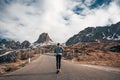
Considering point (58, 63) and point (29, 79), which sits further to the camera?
point (58, 63)

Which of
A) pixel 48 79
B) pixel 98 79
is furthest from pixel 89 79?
pixel 48 79

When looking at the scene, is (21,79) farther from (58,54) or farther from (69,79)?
(58,54)

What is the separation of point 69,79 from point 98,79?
1.50 meters

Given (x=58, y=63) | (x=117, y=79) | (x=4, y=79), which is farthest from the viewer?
(x=58, y=63)

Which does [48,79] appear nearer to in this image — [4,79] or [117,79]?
[4,79]

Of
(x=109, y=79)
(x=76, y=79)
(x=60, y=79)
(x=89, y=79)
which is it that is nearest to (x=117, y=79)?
(x=109, y=79)

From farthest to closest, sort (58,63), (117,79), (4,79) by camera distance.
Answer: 1. (58,63)
2. (4,79)
3. (117,79)

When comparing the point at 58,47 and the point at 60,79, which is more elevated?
the point at 58,47

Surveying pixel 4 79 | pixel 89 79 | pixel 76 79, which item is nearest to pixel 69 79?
pixel 76 79

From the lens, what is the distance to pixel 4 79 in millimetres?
11234

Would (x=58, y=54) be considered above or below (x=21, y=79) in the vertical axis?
above

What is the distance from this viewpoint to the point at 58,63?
1506cm

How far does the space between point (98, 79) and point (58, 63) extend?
5.02m

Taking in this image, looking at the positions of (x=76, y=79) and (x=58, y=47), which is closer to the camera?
(x=76, y=79)
